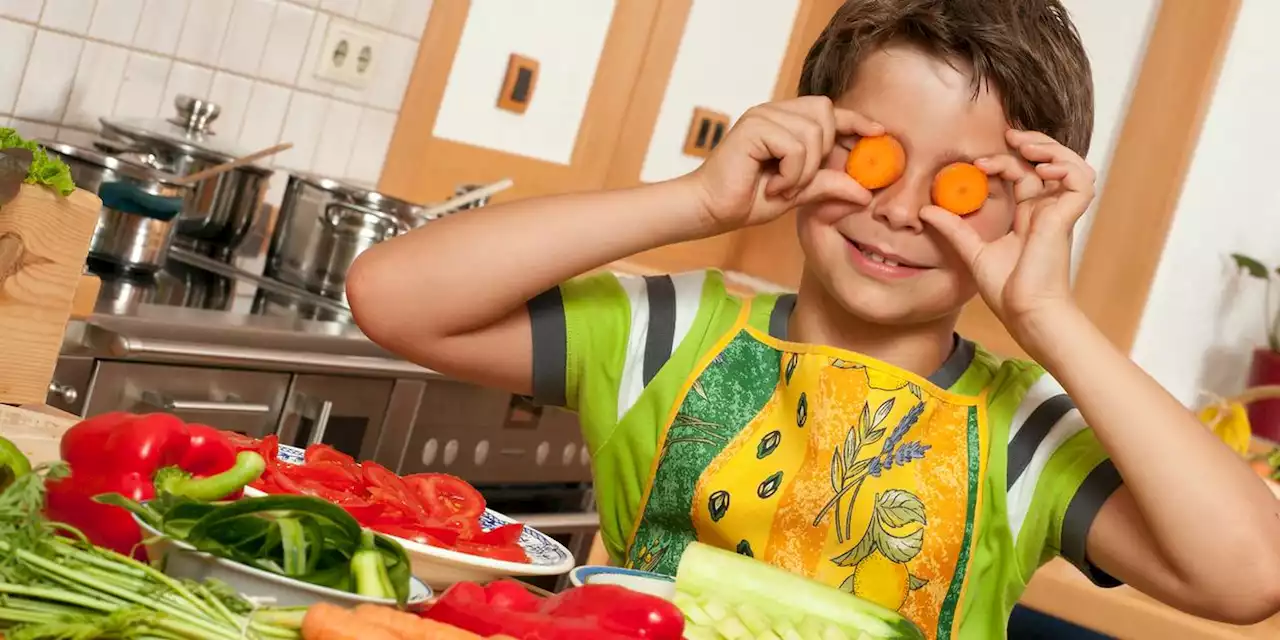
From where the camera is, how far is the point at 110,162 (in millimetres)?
2199

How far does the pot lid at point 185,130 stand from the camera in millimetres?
2457

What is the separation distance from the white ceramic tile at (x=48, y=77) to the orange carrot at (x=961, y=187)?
1732mm

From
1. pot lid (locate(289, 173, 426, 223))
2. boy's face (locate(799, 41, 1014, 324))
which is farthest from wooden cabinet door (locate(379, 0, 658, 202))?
boy's face (locate(799, 41, 1014, 324))

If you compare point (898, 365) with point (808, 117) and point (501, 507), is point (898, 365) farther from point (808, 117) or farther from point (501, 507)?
point (501, 507)

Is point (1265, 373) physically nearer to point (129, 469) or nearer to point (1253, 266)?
point (1253, 266)

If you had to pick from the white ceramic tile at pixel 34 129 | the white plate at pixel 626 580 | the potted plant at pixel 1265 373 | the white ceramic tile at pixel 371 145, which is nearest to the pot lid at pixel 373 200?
the white ceramic tile at pixel 34 129

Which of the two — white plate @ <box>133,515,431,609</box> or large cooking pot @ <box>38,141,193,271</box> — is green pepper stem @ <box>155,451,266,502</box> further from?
large cooking pot @ <box>38,141,193,271</box>

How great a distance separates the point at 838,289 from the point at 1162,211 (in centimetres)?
283

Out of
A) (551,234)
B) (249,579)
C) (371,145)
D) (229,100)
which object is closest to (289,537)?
(249,579)

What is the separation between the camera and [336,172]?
10.0 ft

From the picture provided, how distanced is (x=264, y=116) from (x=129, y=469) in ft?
6.93

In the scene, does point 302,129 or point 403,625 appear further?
point 302,129

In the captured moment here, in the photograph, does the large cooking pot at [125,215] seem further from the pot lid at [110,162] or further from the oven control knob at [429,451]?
the oven control knob at [429,451]

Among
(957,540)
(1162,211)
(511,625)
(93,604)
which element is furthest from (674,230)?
(1162,211)
